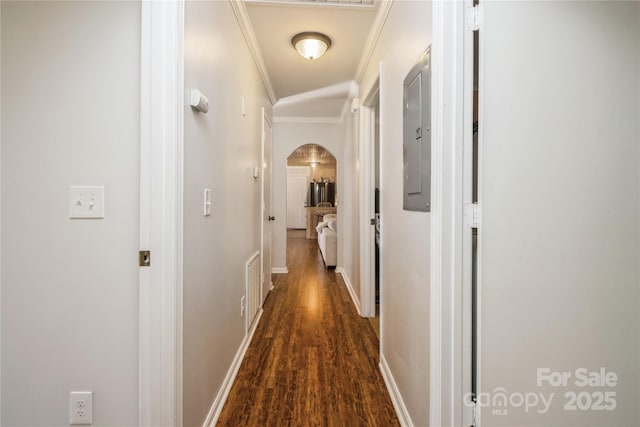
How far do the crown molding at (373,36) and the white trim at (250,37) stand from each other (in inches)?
36.1

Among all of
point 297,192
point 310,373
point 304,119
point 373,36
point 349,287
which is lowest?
point 310,373

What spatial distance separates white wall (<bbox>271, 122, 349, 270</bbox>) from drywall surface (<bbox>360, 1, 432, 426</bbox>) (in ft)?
9.03

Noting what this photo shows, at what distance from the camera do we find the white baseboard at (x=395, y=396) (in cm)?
159

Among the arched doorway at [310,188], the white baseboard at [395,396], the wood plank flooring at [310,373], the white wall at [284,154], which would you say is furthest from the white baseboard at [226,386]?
the arched doorway at [310,188]

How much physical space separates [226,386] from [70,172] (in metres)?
1.39

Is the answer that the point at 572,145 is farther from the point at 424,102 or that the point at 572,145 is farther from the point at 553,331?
the point at 553,331

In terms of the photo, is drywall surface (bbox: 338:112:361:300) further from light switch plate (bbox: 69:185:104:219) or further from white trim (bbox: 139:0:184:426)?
light switch plate (bbox: 69:185:104:219)

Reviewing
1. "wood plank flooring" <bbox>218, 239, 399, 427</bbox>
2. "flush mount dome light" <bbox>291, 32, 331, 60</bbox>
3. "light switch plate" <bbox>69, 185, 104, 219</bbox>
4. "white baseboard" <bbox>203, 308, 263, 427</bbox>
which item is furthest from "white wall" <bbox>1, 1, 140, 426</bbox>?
"flush mount dome light" <bbox>291, 32, 331, 60</bbox>

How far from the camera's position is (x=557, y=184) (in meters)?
1.16

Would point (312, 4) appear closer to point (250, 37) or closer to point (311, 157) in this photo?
point (250, 37)

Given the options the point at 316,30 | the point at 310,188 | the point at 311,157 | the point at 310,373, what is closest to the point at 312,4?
the point at 316,30

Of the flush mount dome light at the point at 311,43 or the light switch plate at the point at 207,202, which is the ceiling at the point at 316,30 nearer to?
the flush mount dome light at the point at 311,43

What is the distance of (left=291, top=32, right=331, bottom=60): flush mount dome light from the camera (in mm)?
2564

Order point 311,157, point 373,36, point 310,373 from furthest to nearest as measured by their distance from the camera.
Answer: point 311,157 < point 373,36 < point 310,373
